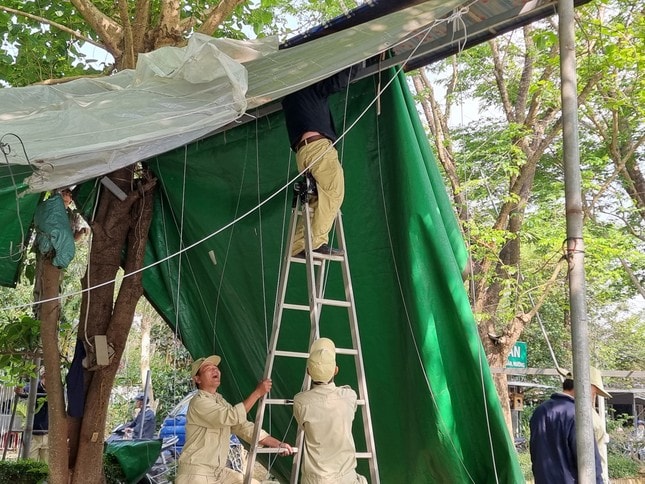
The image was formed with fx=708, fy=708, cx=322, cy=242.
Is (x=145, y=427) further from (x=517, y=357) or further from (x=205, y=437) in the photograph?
(x=517, y=357)

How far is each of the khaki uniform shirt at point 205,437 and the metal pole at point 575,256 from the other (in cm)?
183

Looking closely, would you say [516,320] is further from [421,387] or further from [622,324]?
[622,324]

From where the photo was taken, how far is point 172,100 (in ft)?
11.4

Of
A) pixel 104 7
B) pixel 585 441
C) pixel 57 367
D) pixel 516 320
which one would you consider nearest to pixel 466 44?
pixel 585 441

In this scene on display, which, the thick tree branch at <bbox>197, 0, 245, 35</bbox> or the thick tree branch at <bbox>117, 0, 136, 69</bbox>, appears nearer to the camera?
the thick tree branch at <bbox>117, 0, 136, 69</bbox>

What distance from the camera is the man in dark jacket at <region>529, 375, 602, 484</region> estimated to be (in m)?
3.58

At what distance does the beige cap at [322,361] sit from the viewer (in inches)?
129

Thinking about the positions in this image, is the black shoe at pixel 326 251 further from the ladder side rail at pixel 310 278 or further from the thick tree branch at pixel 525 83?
the thick tree branch at pixel 525 83

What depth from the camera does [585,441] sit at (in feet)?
9.59

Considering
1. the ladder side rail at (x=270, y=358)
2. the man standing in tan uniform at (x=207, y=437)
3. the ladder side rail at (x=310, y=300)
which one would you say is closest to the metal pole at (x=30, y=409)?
the man standing in tan uniform at (x=207, y=437)

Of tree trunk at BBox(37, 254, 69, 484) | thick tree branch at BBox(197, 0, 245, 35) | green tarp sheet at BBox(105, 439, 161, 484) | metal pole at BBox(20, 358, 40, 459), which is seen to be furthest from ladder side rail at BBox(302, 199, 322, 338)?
metal pole at BBox(20, 358, 40, 459)

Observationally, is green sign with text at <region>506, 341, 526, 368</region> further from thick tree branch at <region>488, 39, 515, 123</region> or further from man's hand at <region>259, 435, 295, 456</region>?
man's hand at <region>259, 435, 295, 456</region>

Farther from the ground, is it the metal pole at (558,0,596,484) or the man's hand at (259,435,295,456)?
the metal pole at (558,0,596,484)

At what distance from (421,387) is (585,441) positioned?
1.41 metres
